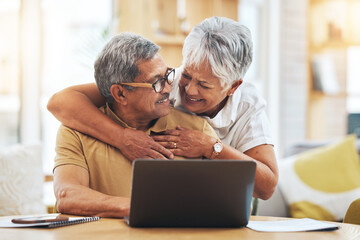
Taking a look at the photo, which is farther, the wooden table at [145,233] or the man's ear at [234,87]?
the man's ear at [234,87]

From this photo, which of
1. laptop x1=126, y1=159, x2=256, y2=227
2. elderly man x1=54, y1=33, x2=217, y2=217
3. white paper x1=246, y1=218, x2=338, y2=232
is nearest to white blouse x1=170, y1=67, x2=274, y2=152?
elderly man x1=54, y1=33, x2=217, y2=217

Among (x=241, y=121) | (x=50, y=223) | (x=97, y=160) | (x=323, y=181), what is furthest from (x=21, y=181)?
(x=323, y=181)

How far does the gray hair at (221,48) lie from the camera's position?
1.91 metres

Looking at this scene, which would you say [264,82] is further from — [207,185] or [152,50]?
[207,185]

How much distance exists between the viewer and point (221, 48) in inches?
75.2

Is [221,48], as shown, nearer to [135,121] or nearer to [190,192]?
[135,121]

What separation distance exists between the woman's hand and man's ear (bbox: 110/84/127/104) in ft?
0.63

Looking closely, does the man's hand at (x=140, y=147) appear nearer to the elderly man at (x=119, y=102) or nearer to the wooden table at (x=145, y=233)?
the elderly man at (x=119, y=102)

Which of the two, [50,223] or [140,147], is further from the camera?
[140,147]

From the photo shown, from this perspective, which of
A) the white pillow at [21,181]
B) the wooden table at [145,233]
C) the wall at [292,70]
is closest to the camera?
the wooden table at [145,233]

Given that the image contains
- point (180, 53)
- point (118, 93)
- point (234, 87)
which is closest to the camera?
point (118, 93)

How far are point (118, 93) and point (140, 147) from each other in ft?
0.79

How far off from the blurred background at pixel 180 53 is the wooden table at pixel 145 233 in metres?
1.85

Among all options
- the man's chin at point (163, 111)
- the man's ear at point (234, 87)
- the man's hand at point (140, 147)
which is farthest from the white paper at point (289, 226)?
the man's ear at point (234, 87)
